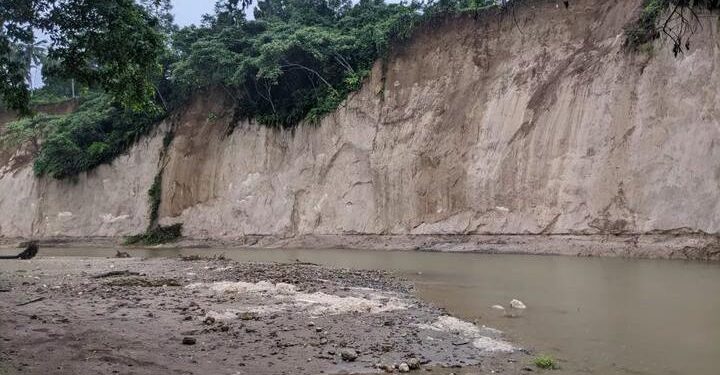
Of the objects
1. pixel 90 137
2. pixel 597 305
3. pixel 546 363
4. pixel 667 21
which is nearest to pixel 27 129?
pixel 90 137

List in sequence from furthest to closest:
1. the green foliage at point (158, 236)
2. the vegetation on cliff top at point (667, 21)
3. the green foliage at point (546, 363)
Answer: the green foliage at point (158, 236), the green foliage at point (546, 363), the vegetation on cliff top at point (667, 21)

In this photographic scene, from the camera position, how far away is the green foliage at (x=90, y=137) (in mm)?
34156

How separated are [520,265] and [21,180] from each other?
3391 centimetres

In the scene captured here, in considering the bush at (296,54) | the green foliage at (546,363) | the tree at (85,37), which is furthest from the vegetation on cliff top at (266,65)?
the green foliage at (546,363)

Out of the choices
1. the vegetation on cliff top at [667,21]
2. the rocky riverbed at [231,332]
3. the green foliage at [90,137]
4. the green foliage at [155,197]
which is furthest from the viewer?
the green foliage at [90,137]

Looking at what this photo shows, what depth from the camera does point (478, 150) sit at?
926 inches

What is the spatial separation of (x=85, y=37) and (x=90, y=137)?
30.3 metres

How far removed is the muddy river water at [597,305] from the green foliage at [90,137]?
22.1 m

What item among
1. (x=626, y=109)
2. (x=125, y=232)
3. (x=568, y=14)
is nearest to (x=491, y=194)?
(x=626, y=109)

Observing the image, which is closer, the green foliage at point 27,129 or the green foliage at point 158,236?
the green foliage at point 158,236

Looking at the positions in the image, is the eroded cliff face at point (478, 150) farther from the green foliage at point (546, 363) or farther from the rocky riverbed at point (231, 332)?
the green foliage at point (546, 363)

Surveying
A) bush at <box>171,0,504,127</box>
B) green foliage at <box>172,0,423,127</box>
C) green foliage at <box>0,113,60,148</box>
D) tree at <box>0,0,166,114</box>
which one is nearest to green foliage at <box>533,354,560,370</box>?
tree at <box>0,0,166,114</box>

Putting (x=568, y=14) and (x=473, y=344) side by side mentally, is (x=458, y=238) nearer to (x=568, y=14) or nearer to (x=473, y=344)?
(x=568, y=14)

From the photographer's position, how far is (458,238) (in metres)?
22.6
